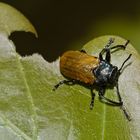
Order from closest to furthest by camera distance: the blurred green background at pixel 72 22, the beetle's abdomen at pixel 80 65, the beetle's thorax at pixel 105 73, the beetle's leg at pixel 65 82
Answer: the beetle's leg at pixel 65 82 → the beetle's thorax at pixel 105 73 → the beetle's abdomen at pixel 80 65 → the blurred green background at pixel 72 22

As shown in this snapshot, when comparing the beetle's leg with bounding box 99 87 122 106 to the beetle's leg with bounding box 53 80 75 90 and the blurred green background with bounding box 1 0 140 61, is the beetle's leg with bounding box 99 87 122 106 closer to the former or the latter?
the beetle's leg with bounding box 53 80 75 90

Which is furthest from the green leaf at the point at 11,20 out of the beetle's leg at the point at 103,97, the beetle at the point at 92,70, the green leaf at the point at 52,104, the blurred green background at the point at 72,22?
the blurred green background at the point at 72,22

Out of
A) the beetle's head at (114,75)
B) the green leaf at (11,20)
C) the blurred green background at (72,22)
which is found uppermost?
the green leaf at (11,20)

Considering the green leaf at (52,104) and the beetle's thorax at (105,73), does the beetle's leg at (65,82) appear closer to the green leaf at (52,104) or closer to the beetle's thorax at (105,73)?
the green leaf at (52,104)

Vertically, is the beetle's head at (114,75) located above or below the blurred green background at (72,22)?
above

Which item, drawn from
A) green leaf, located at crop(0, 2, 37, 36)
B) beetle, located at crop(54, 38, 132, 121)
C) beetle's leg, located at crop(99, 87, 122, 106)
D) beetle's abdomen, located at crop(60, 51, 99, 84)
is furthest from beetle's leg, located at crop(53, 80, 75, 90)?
green leaf, located at crop(0, 2, 37, 36)

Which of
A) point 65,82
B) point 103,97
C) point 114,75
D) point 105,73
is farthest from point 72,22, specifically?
point 103,97
